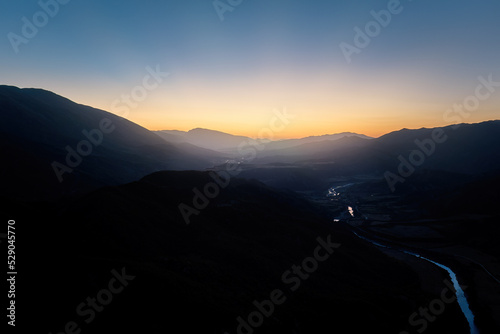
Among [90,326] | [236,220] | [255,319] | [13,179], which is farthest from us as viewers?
[13,179]

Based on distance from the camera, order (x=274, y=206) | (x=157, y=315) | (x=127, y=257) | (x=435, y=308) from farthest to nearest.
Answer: (x=274, y=206) → (x=435, y=308) → (x=127, y=257) → (x=157, y=315)

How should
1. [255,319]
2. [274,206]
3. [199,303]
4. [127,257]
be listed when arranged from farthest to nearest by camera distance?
[274,206]
[127,257]
[255,319]
[199,303]

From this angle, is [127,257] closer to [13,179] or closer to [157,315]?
[157,315]

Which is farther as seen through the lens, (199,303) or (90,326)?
(199,303)

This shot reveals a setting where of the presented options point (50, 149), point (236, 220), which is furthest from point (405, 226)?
point (50, 149)

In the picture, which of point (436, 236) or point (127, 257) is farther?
point (436, 236)

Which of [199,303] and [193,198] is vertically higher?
[193,198]

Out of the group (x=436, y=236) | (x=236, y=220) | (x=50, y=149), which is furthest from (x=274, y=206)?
(x=50, y=149)

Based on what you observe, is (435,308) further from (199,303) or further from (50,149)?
(50,149)

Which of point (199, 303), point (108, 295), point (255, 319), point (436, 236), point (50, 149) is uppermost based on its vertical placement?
point (50, 149)
